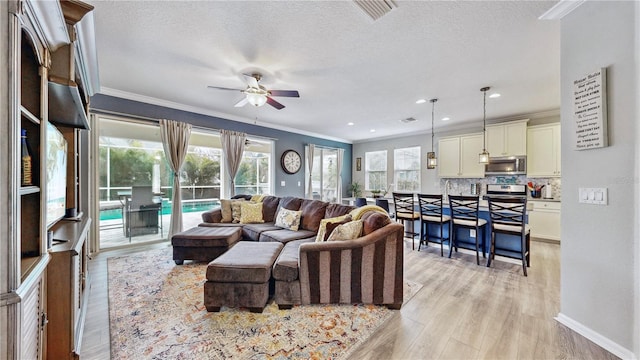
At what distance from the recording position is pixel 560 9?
6.24ft

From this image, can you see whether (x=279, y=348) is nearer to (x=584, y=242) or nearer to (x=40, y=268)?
(x=40, y=268)

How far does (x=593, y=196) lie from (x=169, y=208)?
18.4 ft

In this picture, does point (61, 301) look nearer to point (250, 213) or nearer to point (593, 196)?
point (250, 213)

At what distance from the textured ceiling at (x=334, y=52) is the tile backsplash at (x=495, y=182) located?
4.66ft

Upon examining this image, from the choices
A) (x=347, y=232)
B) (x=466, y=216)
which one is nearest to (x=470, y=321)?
(x=347, y=232)

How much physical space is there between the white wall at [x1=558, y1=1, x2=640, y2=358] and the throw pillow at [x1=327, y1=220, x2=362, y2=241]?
172 centimetres

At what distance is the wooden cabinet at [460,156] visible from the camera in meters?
5.36

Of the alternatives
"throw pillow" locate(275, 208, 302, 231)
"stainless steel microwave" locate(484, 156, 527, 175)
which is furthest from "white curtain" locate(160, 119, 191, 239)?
"stainless steel microwave" locate(484, 156, 527, 175)

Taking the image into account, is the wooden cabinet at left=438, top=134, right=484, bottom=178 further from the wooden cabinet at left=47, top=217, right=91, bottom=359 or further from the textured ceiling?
the wooden cabinet at left=47, top=217, right=91, bottom=359

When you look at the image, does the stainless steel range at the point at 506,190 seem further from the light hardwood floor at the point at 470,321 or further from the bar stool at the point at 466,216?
the light hardwood floor at the point at 470,321

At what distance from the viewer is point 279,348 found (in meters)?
1.72

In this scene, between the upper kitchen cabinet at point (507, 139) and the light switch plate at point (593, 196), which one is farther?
the upper kitchen cabinet at point (507, 139)

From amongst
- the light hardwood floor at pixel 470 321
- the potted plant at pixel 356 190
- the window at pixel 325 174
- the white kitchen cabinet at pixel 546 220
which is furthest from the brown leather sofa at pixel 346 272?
the potted plant at pixel 356 190

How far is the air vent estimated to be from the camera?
5.89 ft
